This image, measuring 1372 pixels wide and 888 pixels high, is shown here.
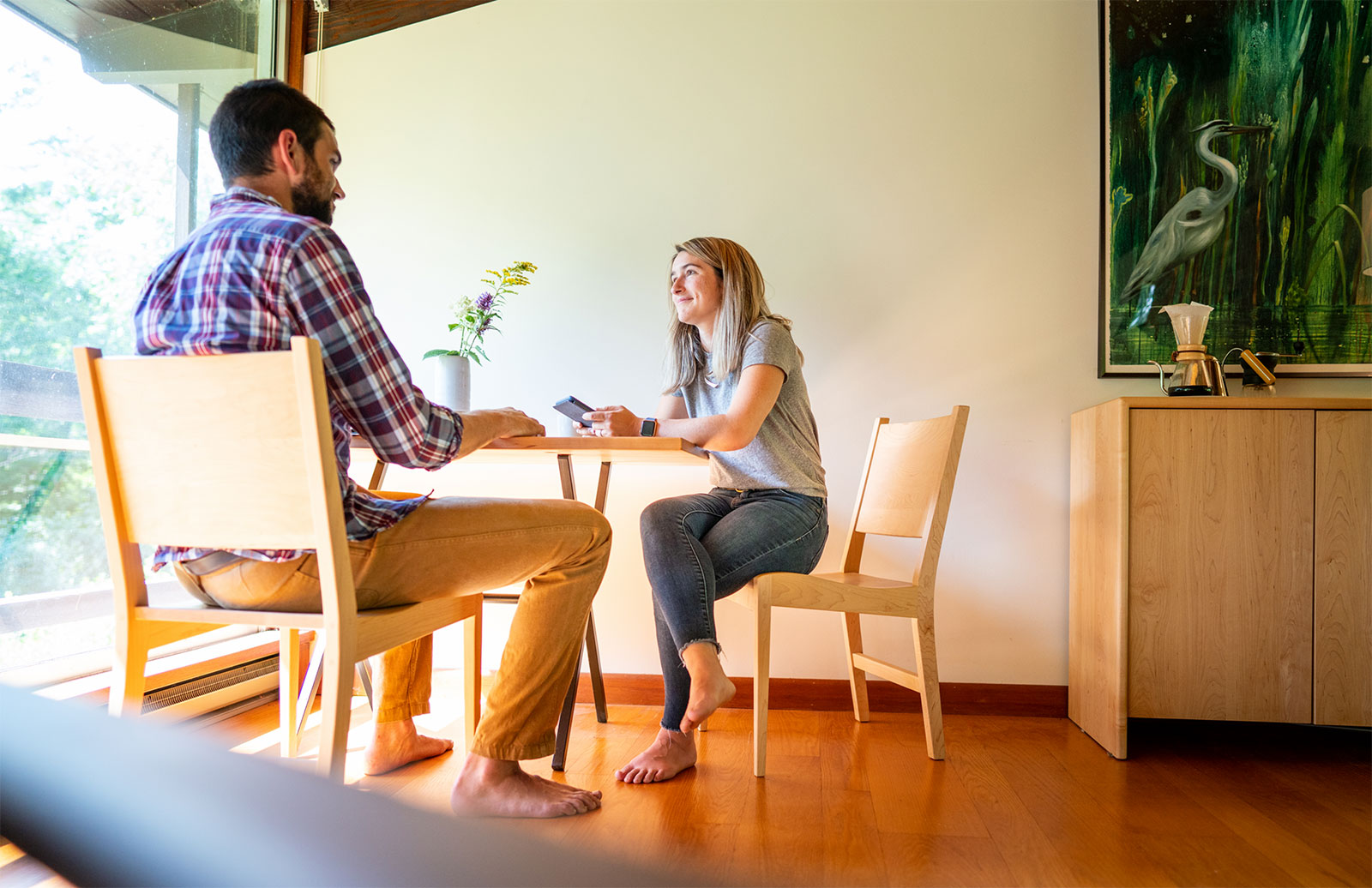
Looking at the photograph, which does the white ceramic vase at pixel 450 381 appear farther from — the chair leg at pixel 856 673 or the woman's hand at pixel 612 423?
the chair leg at pixel 856 673

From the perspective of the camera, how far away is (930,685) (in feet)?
6.83

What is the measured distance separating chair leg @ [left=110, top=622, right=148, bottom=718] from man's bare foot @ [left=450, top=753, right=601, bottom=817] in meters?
0.50

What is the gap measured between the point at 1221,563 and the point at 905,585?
77cm

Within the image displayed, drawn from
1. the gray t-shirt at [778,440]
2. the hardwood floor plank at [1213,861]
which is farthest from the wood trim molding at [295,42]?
the hardwood floor plank at [1213,861]

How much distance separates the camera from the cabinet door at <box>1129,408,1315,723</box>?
2.12 m

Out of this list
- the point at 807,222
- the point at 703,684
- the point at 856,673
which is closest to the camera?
the point at 703,684

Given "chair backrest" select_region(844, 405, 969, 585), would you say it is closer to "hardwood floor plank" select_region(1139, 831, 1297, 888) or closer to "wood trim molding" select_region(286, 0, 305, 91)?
"hardwood floor plank" select_region(1139, 831, 1297, 888)

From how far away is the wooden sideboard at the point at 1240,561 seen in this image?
82.9 inches

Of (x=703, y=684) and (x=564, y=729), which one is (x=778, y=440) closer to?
(x=703, y=684)

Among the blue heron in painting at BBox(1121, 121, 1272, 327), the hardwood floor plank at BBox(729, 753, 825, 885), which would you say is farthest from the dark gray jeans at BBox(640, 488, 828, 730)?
the blue heron in painting at BBox(1121, 121, 1272, 327)

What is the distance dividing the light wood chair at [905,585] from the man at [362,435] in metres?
0.52

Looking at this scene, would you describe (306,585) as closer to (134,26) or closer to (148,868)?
(148,868)

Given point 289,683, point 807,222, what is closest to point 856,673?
point 807,222

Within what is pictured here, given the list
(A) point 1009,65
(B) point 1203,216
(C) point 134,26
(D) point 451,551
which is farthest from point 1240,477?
(C) point 134,26
